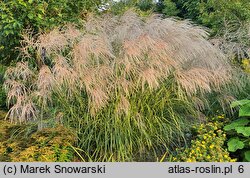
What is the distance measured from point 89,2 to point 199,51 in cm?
199

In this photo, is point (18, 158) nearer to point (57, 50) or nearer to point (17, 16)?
point (57, 50)

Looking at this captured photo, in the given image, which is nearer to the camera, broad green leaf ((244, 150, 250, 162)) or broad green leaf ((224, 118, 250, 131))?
broad green leaf ((244, 150, 250, 162))

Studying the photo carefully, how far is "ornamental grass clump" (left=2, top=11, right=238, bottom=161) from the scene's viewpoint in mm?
3035

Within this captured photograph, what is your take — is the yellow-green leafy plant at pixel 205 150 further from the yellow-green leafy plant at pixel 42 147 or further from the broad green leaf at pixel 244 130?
the yellow-green leafy plant at pixel 42 147

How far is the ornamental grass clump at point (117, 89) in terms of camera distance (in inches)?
119

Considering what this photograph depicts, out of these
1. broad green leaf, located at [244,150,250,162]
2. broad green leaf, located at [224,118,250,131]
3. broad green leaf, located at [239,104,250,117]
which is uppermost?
broad green leaf, located at [239,104,250,117]

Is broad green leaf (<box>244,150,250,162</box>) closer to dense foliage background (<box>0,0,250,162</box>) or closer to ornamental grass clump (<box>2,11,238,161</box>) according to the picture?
dense foliage background (<box>0,0,250,162</box>)

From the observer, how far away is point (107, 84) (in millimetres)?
3225

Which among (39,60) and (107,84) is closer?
(107,84)

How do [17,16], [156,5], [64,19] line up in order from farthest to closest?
[156,5] → [64,19] → [17,16]

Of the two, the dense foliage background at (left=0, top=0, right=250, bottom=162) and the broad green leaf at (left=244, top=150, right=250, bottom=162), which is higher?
the dense foliage background at (left=0, top=0, right=250, bottom=162)

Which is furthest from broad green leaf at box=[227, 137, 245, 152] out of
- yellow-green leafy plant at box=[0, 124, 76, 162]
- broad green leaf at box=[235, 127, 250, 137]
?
yellow-green leafy plant at box=[0, 124, 76, 162]

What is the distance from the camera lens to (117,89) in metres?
3.20

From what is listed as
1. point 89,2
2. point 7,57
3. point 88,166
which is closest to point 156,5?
point 89,2
